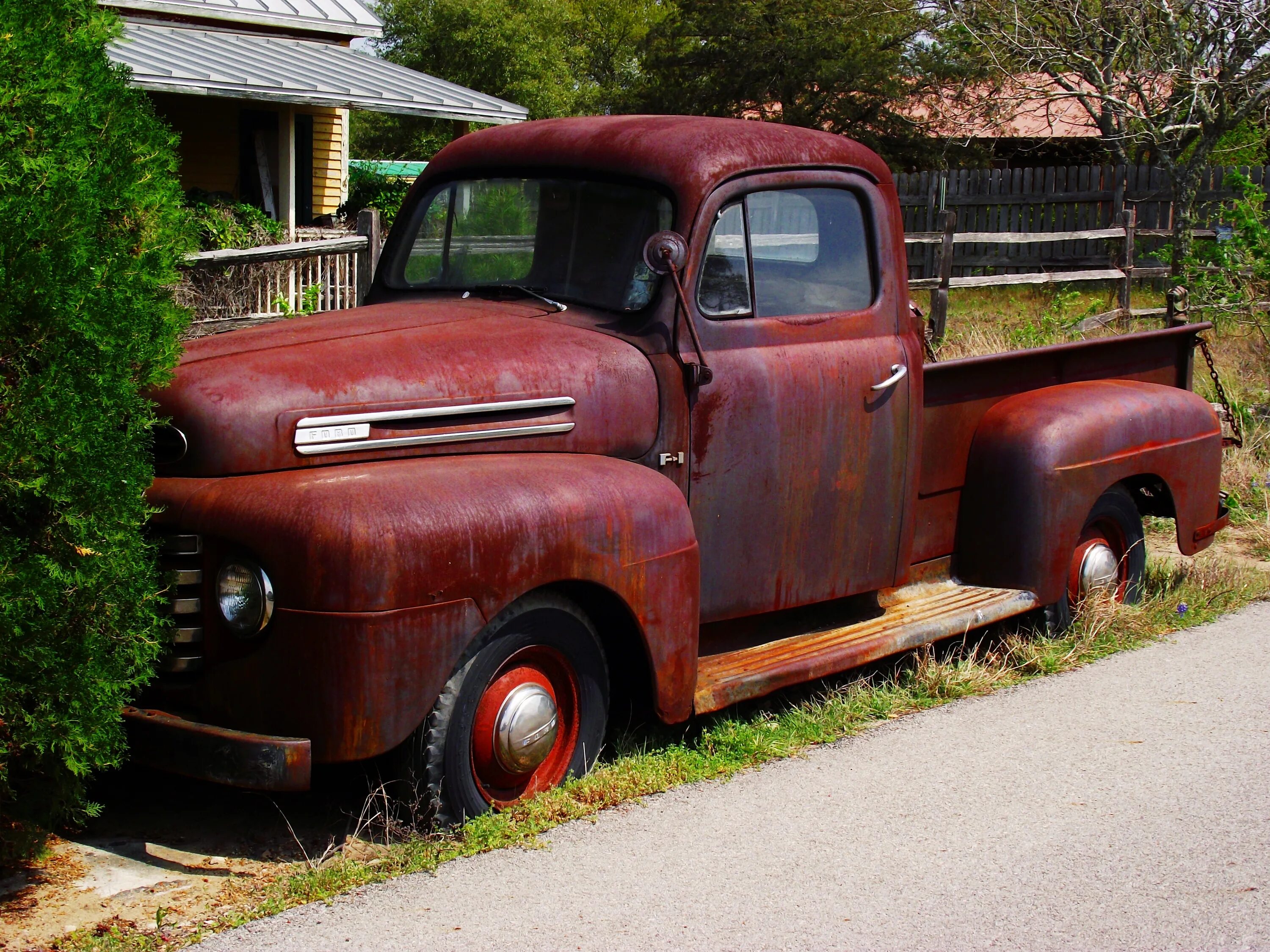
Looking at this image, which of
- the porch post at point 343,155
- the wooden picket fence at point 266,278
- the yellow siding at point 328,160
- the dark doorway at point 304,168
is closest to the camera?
the wooden picket fence at point 266,278

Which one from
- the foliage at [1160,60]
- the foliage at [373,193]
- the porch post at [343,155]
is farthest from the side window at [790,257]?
the porch post at [343,155]

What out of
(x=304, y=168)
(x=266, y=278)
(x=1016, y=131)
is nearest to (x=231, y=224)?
(x=304, y=168)

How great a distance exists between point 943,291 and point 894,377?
24.9ft

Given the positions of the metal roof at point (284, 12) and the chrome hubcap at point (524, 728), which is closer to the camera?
the chrome hubcap at point (524, 728)

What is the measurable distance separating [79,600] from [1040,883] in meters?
2.39

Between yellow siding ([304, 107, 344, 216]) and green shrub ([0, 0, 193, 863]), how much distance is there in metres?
20.0

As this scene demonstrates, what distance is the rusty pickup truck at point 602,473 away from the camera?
Result: 3.32 m

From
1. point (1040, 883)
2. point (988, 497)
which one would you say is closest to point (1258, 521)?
point (988, 497)

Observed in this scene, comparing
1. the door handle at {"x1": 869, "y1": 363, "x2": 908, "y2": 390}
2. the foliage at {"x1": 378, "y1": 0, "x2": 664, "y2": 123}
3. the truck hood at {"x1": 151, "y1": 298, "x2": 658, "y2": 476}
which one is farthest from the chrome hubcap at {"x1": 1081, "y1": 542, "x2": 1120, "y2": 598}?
the foliage at {"x1": 378, "y1": 0, "x2": 664, "y2": 123}

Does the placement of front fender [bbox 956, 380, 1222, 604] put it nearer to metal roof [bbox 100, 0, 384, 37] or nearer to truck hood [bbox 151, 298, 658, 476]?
truck hood [bbox 151, 298, 658, 476]

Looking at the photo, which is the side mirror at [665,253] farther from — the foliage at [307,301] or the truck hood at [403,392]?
the foliage at [307,301]

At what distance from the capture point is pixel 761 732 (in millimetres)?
4480

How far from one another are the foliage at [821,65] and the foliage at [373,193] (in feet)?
34.1

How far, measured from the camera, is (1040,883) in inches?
135
